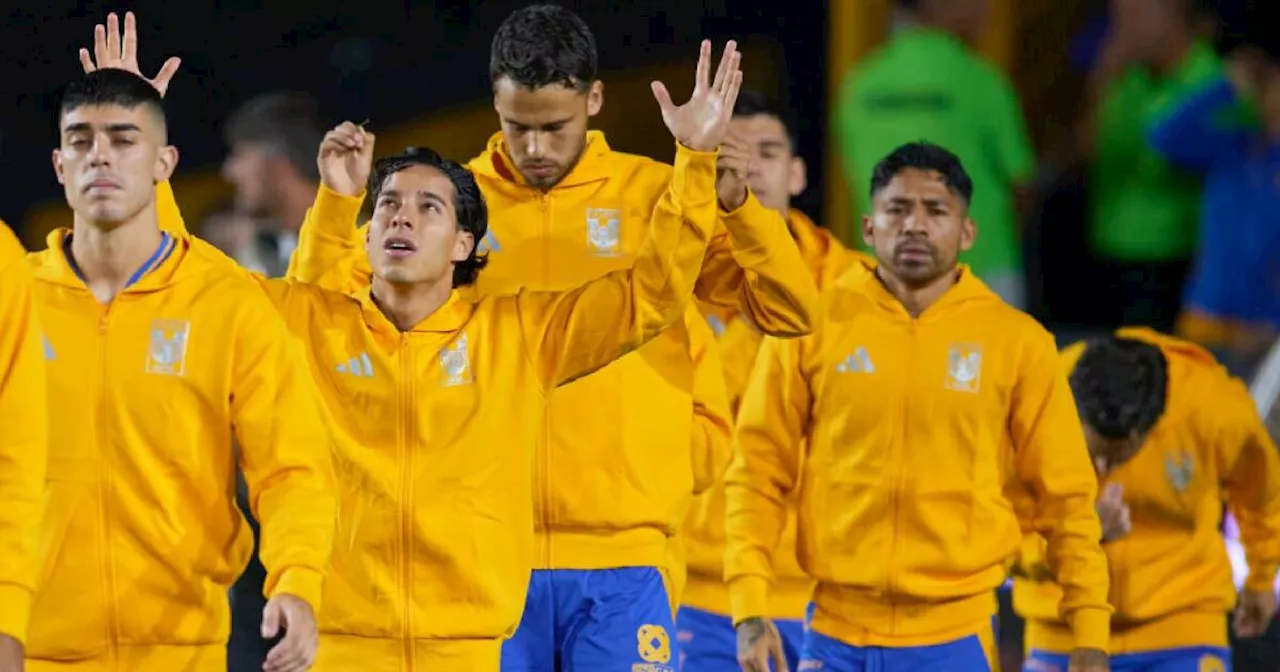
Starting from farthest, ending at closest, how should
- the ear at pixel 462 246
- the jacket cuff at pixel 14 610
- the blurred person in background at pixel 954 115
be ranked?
the blurred person in background at pixel 954 115
the ear at pixel 462 246
the jacket cuff at pixel 14 610

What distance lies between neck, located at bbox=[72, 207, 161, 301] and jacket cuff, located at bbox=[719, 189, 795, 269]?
1.38 m

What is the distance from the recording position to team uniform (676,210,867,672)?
7863 millimetres

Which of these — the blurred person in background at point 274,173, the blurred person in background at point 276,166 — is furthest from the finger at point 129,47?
the blurred person in background at point 276,166

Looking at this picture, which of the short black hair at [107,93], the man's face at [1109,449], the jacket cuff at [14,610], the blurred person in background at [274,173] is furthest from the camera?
the blurred person in background at [274,173]

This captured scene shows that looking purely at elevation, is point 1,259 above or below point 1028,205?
below

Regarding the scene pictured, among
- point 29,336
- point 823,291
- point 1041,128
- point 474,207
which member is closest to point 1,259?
point 29,336

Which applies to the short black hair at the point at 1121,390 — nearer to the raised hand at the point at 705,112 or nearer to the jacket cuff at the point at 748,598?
the jacket cuff at the point at 748,598

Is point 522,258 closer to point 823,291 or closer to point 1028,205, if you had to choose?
point 823,291

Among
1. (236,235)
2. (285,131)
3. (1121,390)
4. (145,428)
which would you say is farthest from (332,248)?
(236,235)

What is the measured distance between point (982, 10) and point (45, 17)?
3879 mm

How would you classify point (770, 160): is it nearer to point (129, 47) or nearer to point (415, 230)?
point (415, 230)

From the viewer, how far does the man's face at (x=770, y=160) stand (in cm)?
752

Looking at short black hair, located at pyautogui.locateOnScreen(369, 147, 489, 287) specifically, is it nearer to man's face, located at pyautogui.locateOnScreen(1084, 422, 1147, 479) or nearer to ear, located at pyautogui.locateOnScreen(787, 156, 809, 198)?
ear, located at pyautogui.locateOnScreen(787, 156, 809, 198)

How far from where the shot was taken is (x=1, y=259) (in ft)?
16.9
